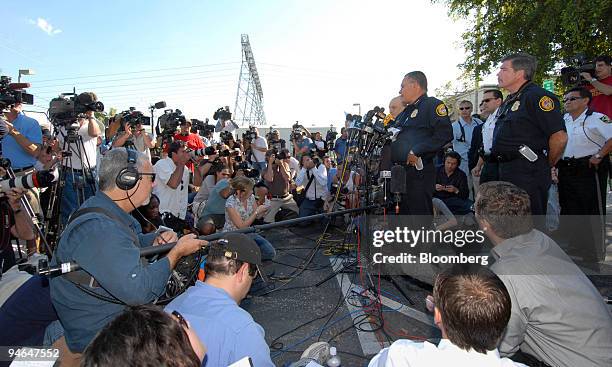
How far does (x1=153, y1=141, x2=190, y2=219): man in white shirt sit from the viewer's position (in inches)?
234

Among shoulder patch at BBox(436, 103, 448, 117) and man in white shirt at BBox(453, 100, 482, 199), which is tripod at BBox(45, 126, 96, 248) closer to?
shoulder patch at BBox(436, 103, 448, 117)

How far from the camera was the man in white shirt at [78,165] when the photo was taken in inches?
203

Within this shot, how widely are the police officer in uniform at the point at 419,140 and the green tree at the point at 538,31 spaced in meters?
5.64

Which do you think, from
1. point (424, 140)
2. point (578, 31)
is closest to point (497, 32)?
point (578, 31)

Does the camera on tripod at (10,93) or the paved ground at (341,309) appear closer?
the paved ground at (341,309)

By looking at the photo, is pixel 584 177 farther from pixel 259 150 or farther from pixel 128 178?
pixel 259 150

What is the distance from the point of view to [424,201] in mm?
4586

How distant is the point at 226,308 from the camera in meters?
1.82

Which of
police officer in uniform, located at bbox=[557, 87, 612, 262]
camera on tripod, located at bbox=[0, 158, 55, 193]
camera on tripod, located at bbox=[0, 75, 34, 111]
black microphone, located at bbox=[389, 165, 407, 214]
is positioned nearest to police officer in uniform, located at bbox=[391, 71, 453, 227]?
black microphone, located at bbox=[389, 165, 407, 214]

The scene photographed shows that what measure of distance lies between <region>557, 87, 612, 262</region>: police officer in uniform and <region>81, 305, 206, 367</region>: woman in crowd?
5369 millimetres

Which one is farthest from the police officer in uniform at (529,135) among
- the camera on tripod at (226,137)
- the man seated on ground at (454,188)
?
the camera on tripod at (226,137)

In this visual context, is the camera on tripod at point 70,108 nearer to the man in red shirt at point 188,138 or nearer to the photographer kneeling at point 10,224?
the photographer kneeling at point 10,224

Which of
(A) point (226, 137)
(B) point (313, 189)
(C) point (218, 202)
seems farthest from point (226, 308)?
(A) point (226, 137)

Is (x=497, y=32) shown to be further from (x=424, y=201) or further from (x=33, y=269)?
(x=33, y=269)
